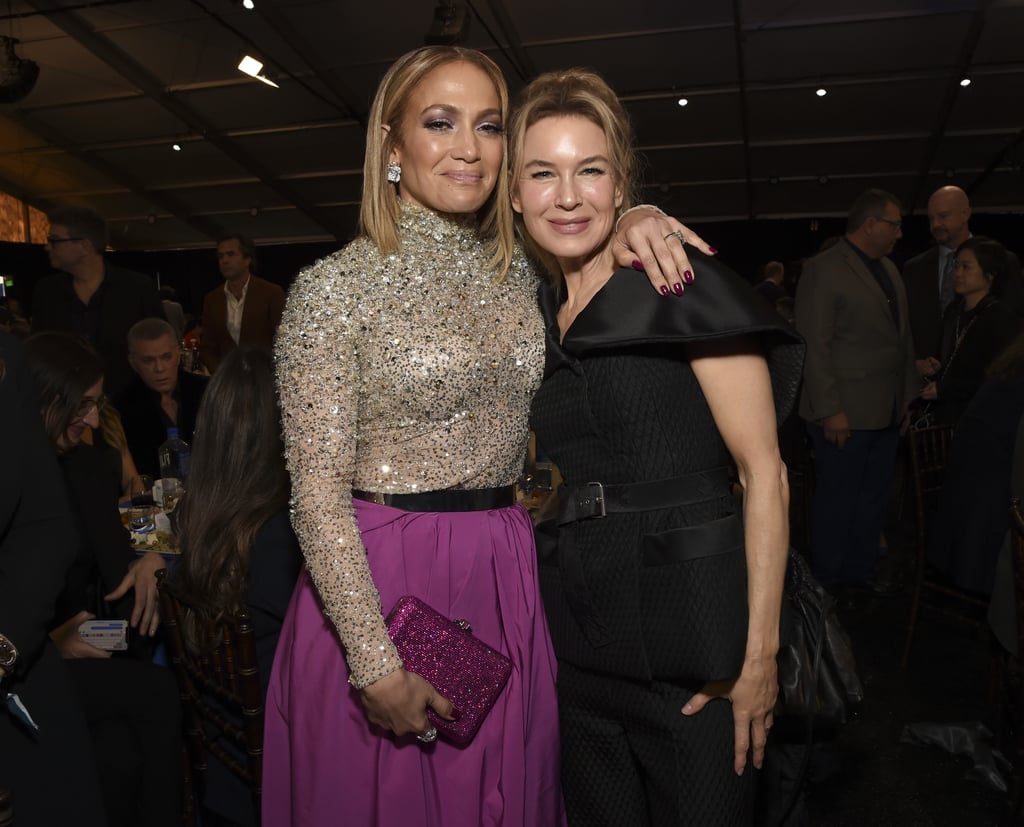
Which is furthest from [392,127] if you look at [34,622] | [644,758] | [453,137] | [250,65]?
[250,65]

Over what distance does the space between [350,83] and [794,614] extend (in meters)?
10.4

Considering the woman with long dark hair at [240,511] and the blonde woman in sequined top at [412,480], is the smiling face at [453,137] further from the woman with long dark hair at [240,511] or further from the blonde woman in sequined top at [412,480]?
the woman with long dark hair at [240,511]

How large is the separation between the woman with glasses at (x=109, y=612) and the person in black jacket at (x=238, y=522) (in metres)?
0.14

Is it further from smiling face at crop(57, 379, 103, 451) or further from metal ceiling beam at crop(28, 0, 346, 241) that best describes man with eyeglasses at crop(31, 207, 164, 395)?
metal ceiling beam at crop(28, 0, 346, 241)

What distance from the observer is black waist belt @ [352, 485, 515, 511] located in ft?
5.00

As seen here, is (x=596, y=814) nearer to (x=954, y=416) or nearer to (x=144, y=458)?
(x=144, y=458)

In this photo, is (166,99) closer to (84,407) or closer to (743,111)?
(743,111)

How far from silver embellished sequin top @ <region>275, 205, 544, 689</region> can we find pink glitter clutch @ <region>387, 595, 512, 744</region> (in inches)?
1.7

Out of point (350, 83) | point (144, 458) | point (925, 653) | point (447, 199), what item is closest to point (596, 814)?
point (447, 199)

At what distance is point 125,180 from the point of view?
13.6m

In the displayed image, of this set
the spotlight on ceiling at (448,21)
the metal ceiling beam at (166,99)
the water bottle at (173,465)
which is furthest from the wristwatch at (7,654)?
the metal ceiling beam at (166,99)

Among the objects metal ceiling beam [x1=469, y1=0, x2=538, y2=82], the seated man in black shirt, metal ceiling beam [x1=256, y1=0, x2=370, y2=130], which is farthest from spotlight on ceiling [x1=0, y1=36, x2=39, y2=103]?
the seated man in black shirt

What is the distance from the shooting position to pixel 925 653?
12.4 feet

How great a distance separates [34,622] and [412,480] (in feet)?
1.97
